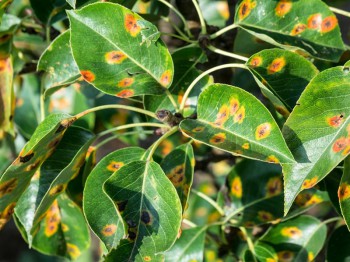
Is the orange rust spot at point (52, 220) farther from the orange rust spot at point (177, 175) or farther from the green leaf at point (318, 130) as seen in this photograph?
the green leaf at point (318, 130)

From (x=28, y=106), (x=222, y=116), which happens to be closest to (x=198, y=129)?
(x=222, y=116)

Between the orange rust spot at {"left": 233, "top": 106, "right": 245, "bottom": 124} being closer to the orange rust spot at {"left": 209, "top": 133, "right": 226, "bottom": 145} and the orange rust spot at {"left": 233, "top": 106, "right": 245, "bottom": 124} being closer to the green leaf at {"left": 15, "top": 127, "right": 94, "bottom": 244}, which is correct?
the orange rust spot at {"left": 209, "top": 133, "right": 226, "bottom": 145}

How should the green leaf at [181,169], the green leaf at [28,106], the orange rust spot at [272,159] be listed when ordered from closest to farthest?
the orange rust spot at [272,159], the green leaf at [181,169], the green leaf at [28,106]

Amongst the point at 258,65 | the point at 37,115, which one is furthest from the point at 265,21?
the point at 37,115

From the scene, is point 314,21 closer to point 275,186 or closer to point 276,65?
point 276,65

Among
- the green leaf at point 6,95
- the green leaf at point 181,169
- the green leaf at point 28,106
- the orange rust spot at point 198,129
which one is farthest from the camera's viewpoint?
the green leaf at point 28,106

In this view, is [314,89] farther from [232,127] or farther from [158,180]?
[158,180]

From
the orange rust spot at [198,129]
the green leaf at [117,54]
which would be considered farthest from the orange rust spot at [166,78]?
the orange rust spot at [198,129]
